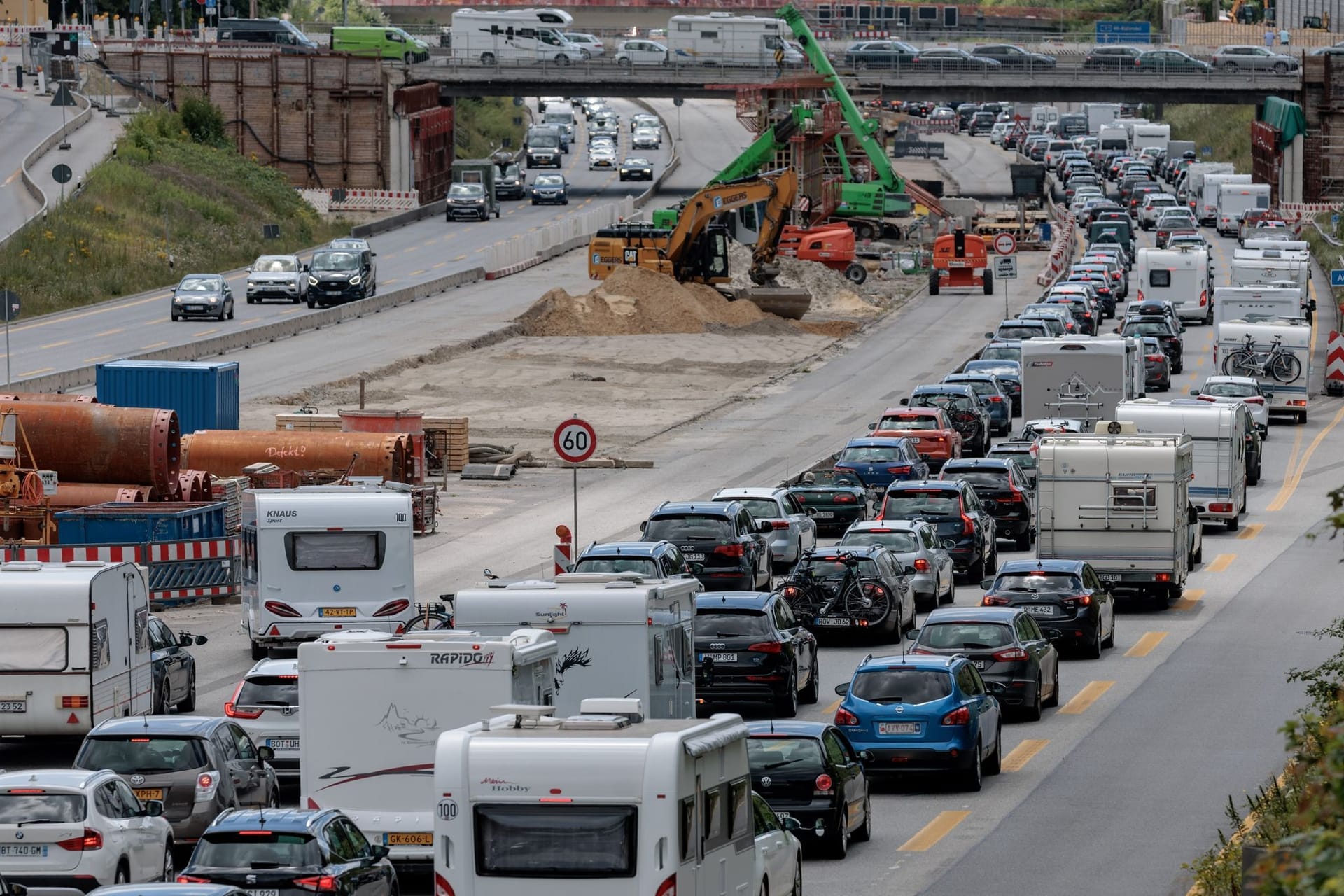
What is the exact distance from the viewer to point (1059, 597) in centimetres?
3152

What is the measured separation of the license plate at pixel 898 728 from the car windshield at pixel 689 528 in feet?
37.9

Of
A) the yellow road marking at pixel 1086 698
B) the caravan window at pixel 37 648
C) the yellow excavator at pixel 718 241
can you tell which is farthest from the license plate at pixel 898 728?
the yellow excavator at pixel 718 241

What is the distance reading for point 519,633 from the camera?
64.5 feet

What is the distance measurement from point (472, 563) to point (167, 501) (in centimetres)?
493

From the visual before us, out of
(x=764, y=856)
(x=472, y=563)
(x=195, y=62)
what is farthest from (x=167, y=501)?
(x=195, y=62)

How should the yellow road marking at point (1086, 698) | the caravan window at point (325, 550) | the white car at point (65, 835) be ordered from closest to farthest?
the white car at point (65, 835) < the yellow road marking at point (1086, 698) < the caravan window at point (325, 550)

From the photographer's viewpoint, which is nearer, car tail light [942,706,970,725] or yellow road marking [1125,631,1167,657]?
car tail light [942,706,970,725]

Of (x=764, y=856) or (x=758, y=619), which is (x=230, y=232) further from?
(x=764, y=856)

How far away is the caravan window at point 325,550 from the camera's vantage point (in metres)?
30.2

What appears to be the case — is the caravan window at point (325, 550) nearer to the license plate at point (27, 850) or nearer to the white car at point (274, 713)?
the white car at point (274, 713)

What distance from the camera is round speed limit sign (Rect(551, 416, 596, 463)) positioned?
32.3 metres

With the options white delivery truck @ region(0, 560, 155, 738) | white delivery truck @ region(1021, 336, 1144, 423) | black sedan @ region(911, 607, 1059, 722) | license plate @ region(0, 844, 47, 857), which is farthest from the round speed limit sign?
white delivery truck @ region(1021, 336, 1144, 423)

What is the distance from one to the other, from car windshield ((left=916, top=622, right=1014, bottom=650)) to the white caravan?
343 ft

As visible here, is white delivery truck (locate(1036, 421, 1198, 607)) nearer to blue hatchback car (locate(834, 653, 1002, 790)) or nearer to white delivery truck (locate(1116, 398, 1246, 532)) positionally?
white delivery truck (locate(1116, 398, 1246, 532))
